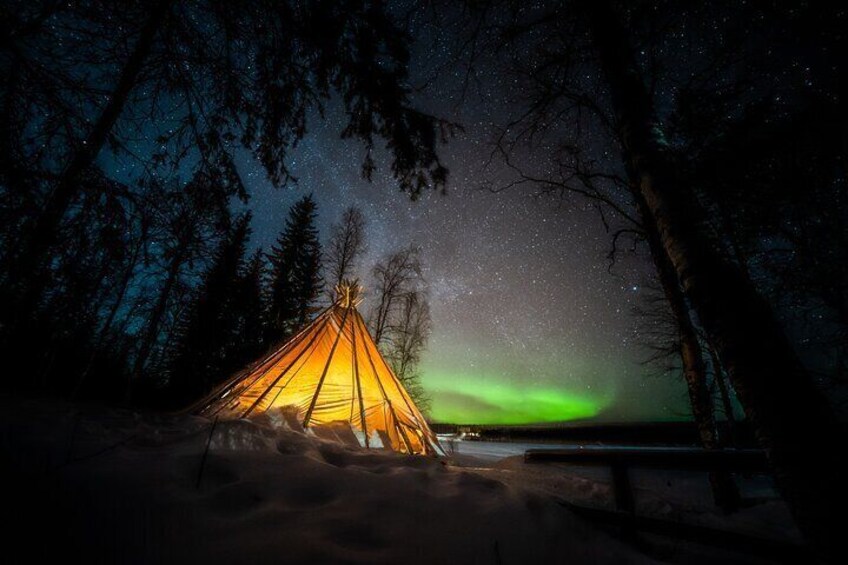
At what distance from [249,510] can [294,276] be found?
18106 millimetres

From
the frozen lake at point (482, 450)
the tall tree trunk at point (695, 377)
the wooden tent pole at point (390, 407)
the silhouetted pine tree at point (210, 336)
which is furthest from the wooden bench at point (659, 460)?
the silhouetted pine tree at point (210, 336)

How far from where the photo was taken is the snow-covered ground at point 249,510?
1.23m

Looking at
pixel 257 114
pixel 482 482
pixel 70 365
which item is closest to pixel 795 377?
pixel 482 482

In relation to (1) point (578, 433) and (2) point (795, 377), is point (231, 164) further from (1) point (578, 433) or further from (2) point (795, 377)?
(1) point (578, 433)

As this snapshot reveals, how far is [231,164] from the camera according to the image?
4.03 meters

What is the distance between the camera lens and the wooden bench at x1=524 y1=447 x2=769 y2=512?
182 centimetres

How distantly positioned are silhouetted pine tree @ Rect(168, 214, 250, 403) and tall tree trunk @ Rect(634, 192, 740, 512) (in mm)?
17205

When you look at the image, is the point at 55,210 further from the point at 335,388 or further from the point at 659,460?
the point at 659,460

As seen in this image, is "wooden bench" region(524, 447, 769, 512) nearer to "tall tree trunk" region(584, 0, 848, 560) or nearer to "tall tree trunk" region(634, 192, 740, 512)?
"tall tree trunk" region(584, 0, 848, 560)

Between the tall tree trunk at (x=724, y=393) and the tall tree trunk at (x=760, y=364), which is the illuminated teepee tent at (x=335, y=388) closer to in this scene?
the tall tree trunk at (x=760, y=364)

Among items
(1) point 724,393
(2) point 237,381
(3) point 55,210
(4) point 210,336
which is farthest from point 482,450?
(4) point 210,336

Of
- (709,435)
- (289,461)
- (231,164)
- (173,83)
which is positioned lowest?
(709,435)

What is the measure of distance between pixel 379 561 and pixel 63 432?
7.43 feet

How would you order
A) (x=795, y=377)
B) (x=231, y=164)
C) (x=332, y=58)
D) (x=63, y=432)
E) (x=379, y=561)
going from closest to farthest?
(x=379, y=561), (x=795, y=377), (x=63, y=432), (x=332, y=58), (x=231, y=164)
